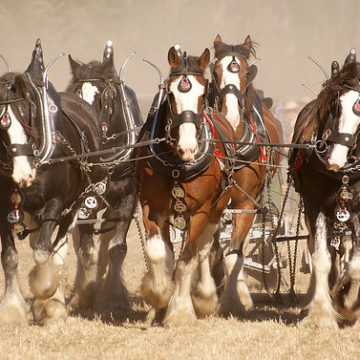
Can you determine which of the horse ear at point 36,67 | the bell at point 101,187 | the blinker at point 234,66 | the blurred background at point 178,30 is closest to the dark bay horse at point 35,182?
the horse ear at point 36,67

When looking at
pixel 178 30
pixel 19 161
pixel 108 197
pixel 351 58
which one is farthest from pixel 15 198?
pixel 178 30

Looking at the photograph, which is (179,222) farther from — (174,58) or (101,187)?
(101,187)

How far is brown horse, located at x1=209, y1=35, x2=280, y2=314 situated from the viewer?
8.20 metres

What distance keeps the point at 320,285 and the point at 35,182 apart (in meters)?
2.43

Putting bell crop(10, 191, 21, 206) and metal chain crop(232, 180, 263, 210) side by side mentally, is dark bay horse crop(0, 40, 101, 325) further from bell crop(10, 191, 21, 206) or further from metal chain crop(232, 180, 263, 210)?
metal chain crop(232, 180, 263, 210)

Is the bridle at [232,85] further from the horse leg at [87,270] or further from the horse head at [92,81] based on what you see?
the horse leg at [87,270]

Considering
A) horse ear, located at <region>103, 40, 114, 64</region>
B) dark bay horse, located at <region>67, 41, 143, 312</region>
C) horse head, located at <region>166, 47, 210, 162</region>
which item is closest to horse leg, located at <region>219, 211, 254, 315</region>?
dark bay horse, located at <region>67, 41, 143, 312</region>

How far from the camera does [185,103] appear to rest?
22.1 ft

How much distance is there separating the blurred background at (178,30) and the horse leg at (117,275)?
1505 inches

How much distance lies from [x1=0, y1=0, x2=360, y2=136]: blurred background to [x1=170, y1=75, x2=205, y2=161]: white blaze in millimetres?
39743

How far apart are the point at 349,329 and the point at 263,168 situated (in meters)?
2.38

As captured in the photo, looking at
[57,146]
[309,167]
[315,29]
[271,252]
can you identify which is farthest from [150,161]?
[315,29]

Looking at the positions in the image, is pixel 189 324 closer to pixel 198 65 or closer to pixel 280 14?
pixel 198 65

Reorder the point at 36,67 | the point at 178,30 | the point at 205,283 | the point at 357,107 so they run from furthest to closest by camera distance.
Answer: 1. the point at 178,30
2. the point at 205,283
3. the point at 36,67
4. the point at 357,107
